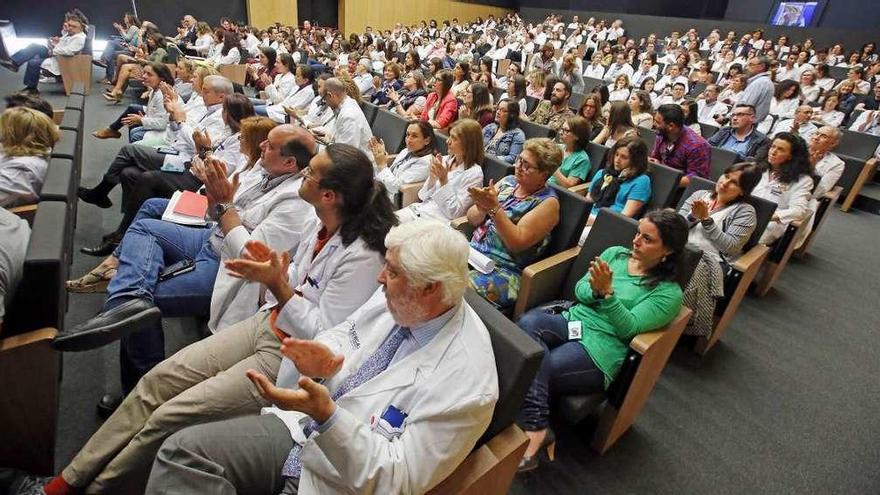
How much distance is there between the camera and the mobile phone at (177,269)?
184 cm

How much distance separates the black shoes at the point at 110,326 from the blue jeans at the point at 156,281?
0.12 meters

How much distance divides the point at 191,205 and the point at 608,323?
2102 mm

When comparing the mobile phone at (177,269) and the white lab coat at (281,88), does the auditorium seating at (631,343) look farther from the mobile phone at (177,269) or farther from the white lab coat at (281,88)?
the white lab coat at (281,88)

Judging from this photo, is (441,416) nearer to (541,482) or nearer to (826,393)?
(541,482)

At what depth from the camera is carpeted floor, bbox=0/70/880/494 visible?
1696 mm

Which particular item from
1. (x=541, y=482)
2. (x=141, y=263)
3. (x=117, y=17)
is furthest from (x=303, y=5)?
(x=541, y=482)

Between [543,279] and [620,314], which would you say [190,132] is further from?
[620,314]

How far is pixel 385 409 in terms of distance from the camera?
1002mm

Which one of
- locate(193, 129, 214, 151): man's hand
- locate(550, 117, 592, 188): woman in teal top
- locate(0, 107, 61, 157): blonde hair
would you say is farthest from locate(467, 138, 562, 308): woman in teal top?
locate(0, 107, 61, 157): blonde hair

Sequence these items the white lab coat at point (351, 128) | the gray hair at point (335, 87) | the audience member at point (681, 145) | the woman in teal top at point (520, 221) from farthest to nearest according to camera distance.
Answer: the gray hair at point (335, 87) → the white lab coat at point (351, 128) → the audience member at point (681, 145) → the woman in teal top at point (520, 221)

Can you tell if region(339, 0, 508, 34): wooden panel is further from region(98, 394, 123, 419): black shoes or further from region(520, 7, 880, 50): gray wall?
region(98, 394, 123, 419): black shoes

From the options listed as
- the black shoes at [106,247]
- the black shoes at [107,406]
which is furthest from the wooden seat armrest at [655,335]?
the black shoes at [106,247]

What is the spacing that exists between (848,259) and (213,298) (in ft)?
15.8

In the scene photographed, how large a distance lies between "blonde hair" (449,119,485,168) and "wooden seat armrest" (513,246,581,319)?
0.84 metres
